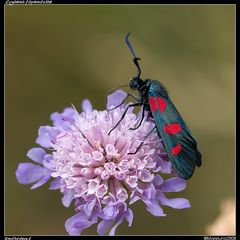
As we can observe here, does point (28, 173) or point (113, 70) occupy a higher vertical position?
point (113, 70)

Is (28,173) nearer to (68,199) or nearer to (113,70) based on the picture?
(68,199)

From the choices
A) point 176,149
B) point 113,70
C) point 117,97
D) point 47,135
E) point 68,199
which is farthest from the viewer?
point 113,70

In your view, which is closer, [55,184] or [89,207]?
→ [89,207]

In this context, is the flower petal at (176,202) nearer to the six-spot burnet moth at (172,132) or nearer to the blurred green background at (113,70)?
the six-spot burnet moth at (172,132)

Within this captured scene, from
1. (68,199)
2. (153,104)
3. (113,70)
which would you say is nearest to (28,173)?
(68,199)

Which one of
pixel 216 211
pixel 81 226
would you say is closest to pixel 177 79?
pixel 216 211

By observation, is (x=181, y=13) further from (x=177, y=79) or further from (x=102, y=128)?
(x=102, y=128)
